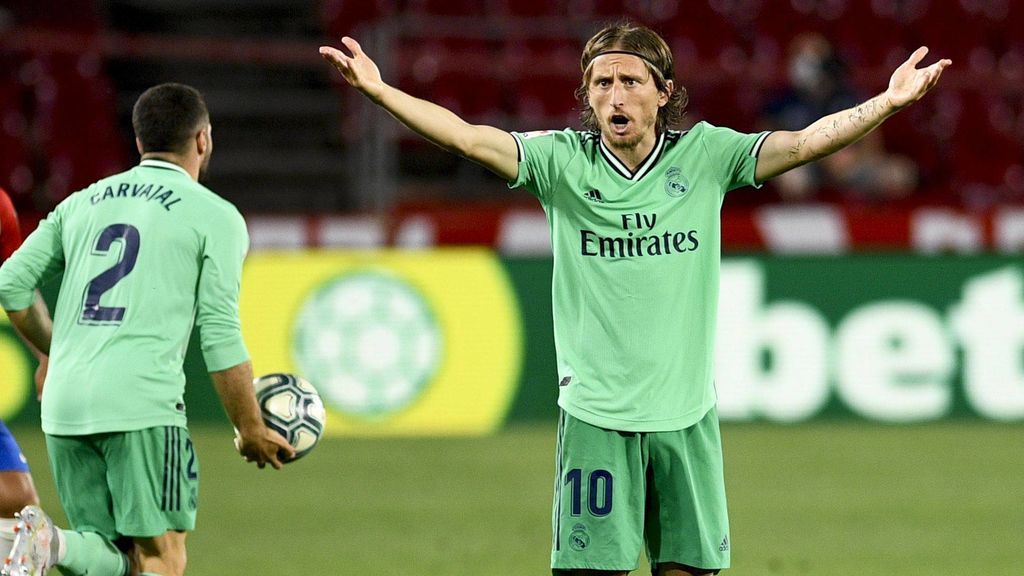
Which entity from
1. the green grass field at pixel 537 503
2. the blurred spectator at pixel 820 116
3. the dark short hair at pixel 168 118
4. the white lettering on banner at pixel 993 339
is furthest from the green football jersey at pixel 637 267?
the blurred spectator at pixel 820 116

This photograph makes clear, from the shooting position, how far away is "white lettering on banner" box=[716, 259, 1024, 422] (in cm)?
1088

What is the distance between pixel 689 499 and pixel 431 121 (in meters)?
1.31

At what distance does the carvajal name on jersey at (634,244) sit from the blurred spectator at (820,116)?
777 cm

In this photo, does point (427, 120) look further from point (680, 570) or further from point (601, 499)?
point (680, 570)

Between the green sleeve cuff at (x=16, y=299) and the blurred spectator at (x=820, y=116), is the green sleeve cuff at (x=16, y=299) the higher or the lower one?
the lower one

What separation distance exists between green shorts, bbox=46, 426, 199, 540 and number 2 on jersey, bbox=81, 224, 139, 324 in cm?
35

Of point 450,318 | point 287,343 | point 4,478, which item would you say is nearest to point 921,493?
point 450,318

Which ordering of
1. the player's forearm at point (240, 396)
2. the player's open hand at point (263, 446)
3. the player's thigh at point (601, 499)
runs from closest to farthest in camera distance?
1. the player's thigh at point (601, 499)
2. the player's forearm at point (240, 396)
3. the player's open hand at point (263, 446)

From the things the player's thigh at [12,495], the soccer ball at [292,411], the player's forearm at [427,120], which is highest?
the player's forearm at [427,120]

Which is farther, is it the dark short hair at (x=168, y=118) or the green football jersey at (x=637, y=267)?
the dark short hair at (x=168, y=118)

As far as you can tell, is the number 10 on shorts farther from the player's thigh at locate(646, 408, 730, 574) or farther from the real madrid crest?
the real madrid crest

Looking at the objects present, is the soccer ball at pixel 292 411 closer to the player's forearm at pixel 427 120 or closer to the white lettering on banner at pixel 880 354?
the player's forearm at pixel 427 120

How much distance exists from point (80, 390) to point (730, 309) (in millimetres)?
6877

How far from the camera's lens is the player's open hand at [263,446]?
183 inches
